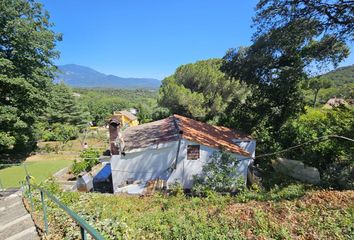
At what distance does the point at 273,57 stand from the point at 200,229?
39.1ft

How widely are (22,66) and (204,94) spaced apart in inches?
676

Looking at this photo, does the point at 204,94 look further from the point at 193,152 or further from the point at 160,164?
the point at 160,164

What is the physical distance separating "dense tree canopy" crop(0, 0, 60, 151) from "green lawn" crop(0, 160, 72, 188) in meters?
2.06

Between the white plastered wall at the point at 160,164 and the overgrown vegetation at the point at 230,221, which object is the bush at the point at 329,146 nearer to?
the white plastered wall at the point at 160,164

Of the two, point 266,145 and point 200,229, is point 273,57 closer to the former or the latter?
point 266,145

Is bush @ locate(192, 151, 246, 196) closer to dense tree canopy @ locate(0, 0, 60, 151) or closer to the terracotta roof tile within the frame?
the terracotta roof tile

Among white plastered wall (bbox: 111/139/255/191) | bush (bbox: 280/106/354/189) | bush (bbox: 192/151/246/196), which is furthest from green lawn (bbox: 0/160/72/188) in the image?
bush (bbox: 280/106/354/189)

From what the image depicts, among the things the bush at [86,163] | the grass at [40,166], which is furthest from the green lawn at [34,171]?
the bush at [86,163]

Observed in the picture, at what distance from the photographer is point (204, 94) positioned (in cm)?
2608

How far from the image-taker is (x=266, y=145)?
1798cm

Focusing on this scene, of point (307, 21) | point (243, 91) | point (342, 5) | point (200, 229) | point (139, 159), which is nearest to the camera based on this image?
point (200, 229)

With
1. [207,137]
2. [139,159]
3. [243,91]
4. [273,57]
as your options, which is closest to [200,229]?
[139,159]

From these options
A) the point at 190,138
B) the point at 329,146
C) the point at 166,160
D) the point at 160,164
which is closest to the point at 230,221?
the point at 190,138

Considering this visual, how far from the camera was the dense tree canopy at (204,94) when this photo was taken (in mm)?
24984
